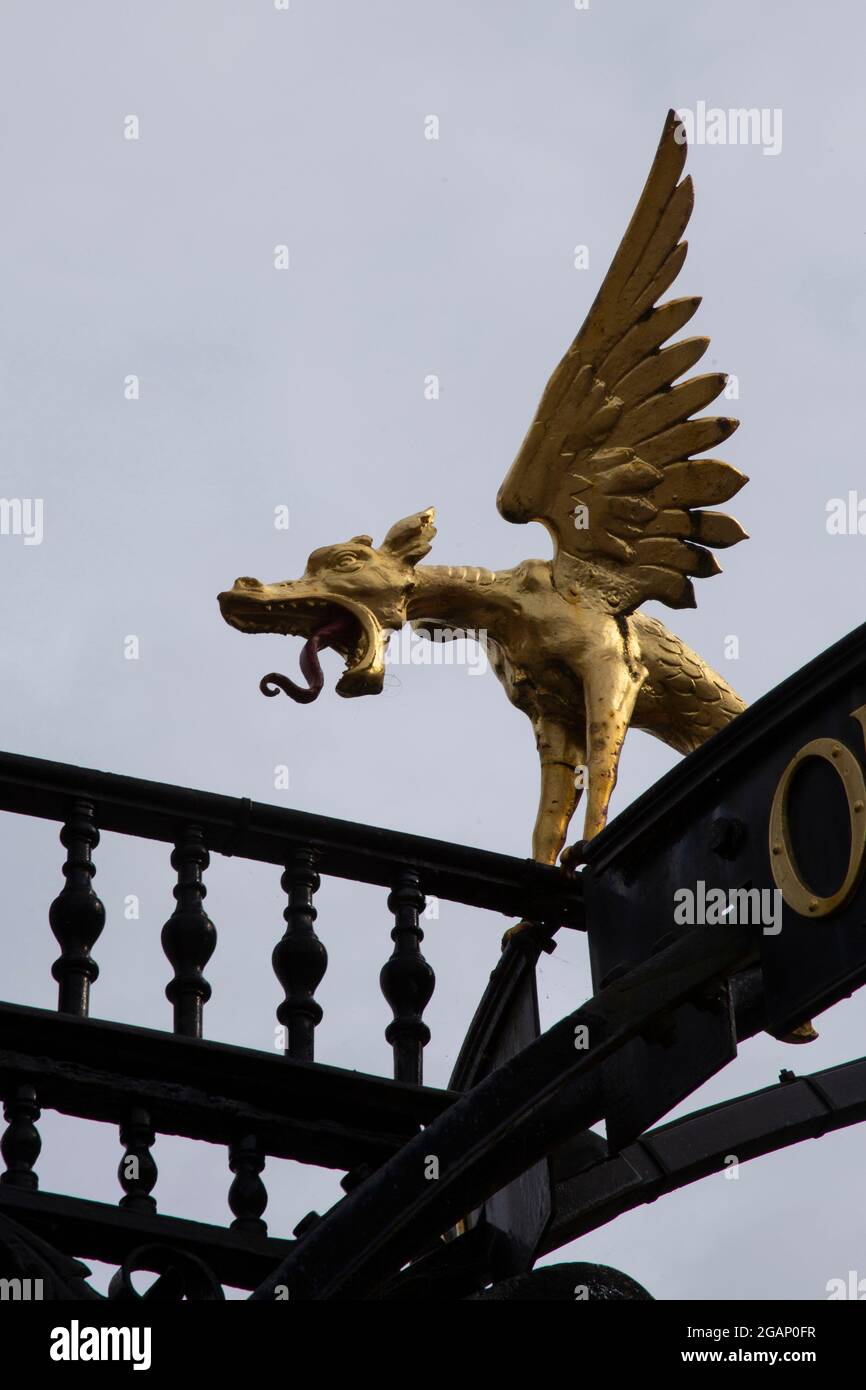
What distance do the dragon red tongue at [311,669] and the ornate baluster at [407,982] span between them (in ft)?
3.87

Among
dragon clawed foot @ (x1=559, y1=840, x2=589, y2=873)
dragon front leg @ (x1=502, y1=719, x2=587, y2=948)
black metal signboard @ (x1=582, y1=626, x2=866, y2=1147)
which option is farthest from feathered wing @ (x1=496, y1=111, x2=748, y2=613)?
black metal signboard @ (x1=582, y1=626, x2=866, y2=1147)

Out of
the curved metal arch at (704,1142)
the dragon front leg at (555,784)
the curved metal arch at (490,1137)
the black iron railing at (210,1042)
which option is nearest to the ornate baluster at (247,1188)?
the black iron railing at (210,1042)

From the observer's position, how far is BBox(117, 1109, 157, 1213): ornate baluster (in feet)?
26.4

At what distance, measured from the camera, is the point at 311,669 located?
33.3 feet

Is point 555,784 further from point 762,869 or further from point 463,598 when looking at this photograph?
point 762,869

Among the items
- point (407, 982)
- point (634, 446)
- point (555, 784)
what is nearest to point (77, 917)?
point (407, 982)

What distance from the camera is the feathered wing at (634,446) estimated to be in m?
10.6

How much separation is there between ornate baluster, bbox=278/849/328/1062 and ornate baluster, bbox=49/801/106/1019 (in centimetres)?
47

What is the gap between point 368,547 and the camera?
34.3ft

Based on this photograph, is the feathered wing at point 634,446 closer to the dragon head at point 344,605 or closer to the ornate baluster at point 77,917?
the dragon head at point 344,605

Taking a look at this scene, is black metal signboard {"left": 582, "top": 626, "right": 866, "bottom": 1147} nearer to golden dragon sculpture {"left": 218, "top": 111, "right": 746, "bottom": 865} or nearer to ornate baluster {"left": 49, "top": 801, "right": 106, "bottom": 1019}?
ornate baluster {"left": 49, "top": 801, "right": 106, "bottom": 1019}

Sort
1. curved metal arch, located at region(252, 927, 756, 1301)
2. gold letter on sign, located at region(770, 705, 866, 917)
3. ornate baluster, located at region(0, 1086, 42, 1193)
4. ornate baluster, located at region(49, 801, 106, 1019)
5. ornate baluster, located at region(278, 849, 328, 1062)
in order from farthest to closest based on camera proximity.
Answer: ornate baluster, located at region(278, 849, 328, 1062), ornate baluster, located at region(49, 801, 106, 1019), ornate baluster, located at region(0, 1086, 42, 1193), gold letter on sign, located at region(770, 705, 866, 917), curved metal arch, located at region(252, 927, 756, 1301)
